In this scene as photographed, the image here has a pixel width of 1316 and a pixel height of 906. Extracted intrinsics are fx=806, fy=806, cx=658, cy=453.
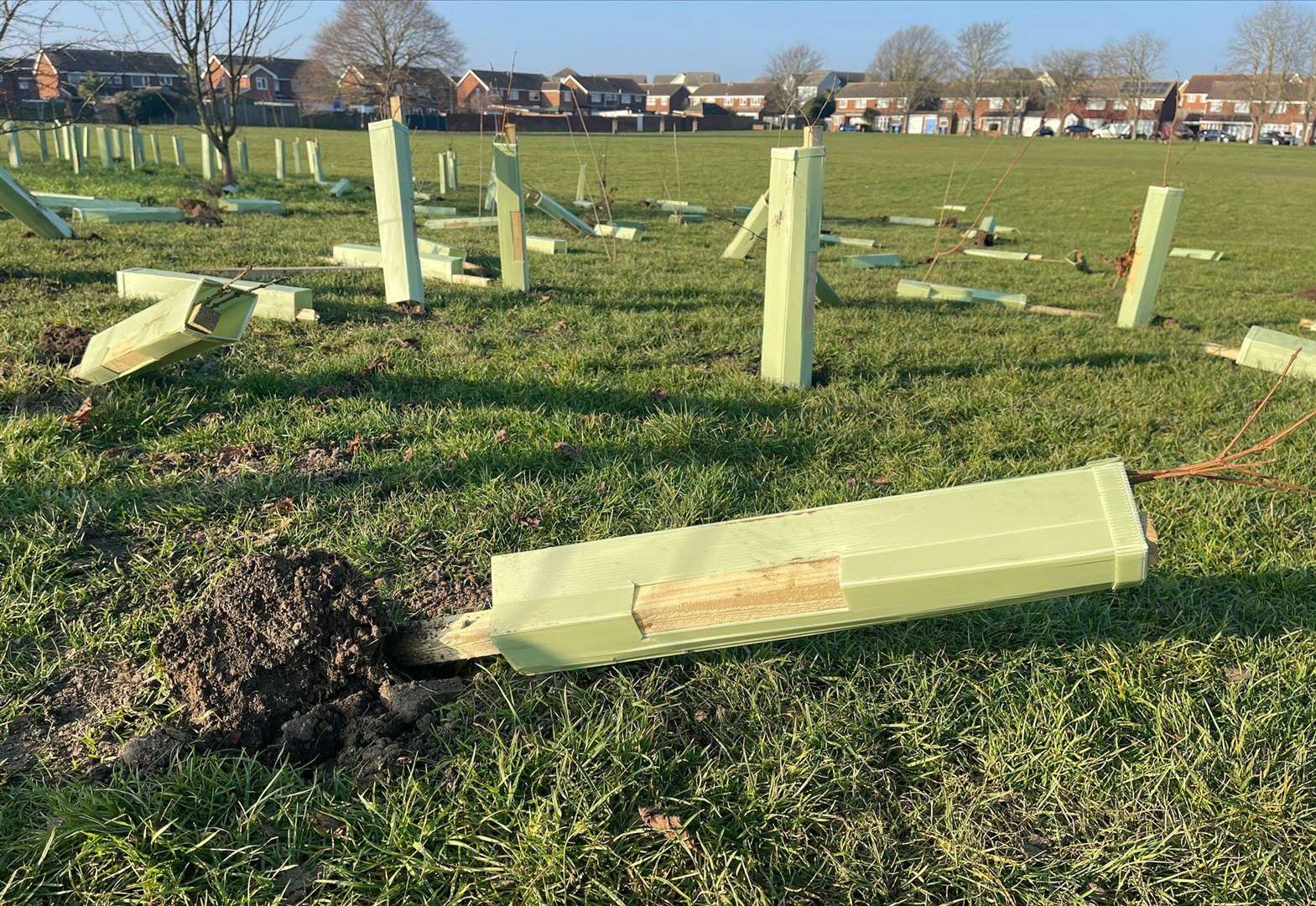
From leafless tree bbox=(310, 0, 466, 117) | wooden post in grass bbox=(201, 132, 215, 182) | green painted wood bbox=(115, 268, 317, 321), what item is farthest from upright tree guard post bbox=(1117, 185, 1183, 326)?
leafless tree bbox=(310, 0, 466, 117)

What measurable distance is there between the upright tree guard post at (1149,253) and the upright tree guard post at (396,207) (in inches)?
213

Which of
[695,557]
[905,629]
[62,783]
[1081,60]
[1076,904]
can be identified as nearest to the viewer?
→ [1076,904]

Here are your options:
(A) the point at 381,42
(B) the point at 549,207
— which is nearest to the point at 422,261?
(B) the point at 549,207

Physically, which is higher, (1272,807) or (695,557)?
(695,557)

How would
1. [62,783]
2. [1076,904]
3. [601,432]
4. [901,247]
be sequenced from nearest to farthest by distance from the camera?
[1076,904], [62,783], [601,432], [901,247]

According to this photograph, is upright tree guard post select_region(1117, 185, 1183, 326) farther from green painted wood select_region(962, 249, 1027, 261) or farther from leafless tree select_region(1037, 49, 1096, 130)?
leafless tree select_region(1037, 49, 1096, 130)

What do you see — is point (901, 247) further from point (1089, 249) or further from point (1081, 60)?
point (1081, 60)

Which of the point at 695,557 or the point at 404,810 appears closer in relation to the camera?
the point at 404,810

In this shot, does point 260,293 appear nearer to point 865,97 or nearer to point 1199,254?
point 1199,254

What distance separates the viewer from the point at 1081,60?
76.7 m

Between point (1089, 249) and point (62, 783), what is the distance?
1365cm

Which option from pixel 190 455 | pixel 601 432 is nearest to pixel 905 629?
pixel 601 432

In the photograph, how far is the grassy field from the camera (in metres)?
1.65

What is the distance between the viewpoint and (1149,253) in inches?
250
